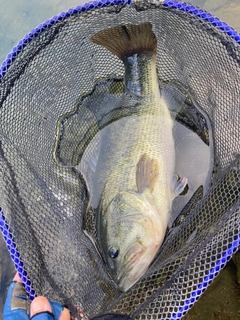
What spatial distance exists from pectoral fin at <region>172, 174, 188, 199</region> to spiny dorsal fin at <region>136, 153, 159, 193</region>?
10.8 inches

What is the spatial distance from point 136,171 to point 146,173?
8 cm

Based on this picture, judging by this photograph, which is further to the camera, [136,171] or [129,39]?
[129,39]

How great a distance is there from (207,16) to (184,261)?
5.44 ft

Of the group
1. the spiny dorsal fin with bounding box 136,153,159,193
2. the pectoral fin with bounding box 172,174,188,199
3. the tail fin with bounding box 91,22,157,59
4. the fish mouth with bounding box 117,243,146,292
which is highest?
the tail fin with bounding box 91,22,157,59

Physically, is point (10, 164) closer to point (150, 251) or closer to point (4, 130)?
point (4, 130)

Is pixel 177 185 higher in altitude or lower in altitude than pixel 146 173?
lower

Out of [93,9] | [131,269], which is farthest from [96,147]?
[131,269]

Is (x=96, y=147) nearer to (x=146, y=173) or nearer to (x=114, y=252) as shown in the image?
(x=146, y=173)

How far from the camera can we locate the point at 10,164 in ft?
7.54

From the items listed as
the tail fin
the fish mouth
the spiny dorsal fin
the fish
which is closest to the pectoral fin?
the fish

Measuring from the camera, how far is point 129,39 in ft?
8.60

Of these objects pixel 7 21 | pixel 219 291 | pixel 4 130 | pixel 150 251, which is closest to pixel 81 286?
pixel 150 251

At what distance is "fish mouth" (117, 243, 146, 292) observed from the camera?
6.59ft

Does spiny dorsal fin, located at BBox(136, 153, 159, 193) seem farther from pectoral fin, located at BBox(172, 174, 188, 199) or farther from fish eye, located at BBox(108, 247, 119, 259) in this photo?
fish eye, located at BBox(108, 247, 119, 259)
